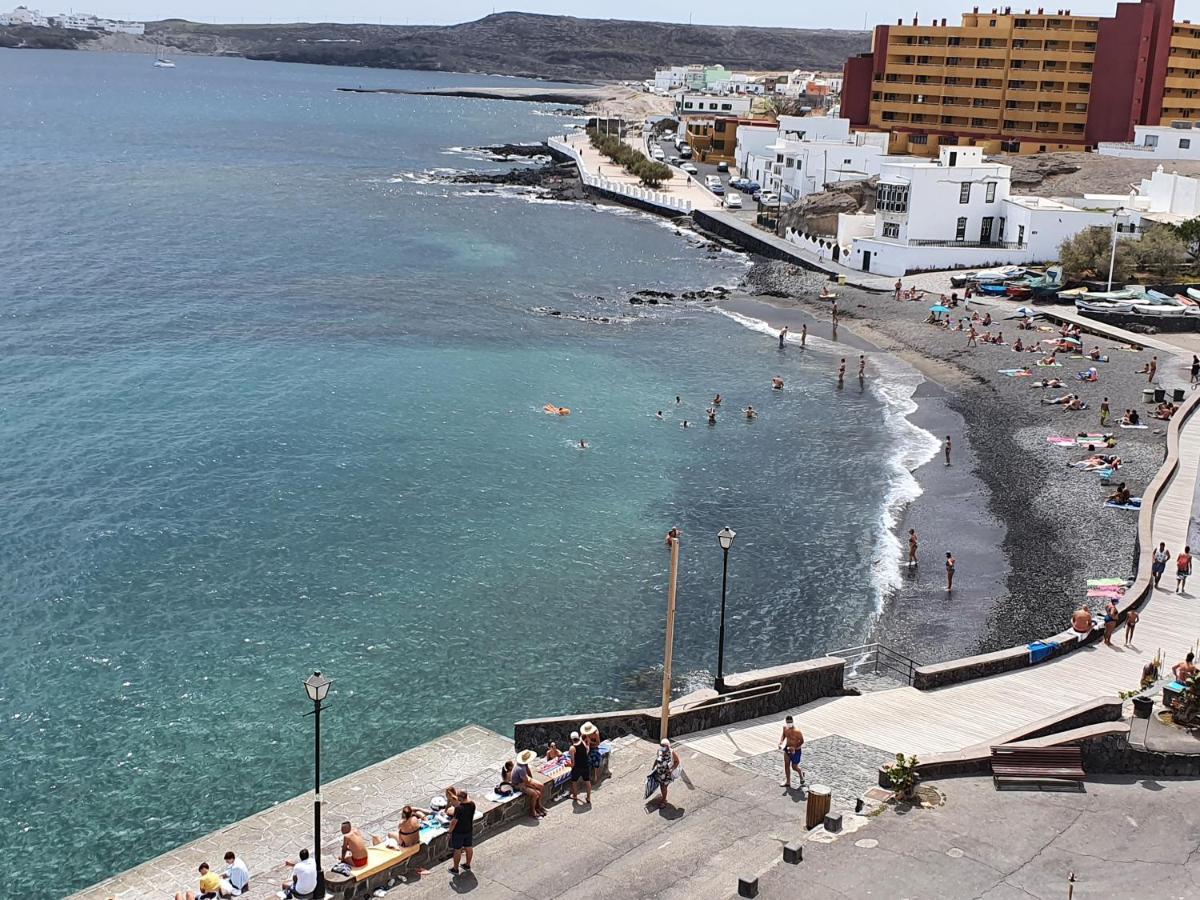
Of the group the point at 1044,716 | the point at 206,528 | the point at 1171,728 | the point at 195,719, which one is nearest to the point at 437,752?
the point at 195,719

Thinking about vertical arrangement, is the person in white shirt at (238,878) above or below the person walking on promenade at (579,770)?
below

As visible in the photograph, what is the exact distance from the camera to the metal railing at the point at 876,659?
91.7 ft

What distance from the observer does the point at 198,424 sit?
47.1 meters

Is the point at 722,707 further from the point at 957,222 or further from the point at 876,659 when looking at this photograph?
the point at 957,222

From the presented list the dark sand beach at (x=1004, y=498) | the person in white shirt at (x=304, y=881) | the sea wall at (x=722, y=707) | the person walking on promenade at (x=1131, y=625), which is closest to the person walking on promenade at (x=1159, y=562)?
the dark sand beach at (x=1004, y=498)

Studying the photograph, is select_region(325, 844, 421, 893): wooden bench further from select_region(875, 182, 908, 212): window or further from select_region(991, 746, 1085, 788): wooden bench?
select_region(875, 182, 908, 212): window

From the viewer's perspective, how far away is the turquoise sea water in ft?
86.3

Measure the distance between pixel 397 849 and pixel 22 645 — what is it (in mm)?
15351

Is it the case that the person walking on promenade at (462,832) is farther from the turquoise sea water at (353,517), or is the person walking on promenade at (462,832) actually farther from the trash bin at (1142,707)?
the trash bin at (1142,707)

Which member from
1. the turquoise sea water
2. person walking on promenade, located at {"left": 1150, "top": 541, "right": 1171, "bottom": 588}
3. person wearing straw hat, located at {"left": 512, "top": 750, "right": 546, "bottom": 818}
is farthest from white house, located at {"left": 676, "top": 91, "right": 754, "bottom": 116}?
person wearing straw hat, located at {"left": 512, "top": 750, "right": 546, "bottom": 818}

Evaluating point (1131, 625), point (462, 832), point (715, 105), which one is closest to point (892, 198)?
point (1131, 625)

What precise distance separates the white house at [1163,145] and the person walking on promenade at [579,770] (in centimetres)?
8723

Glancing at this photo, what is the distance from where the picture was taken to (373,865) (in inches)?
703

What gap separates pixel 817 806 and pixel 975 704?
6733 mm
